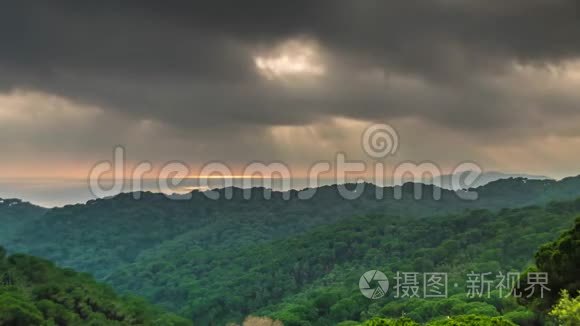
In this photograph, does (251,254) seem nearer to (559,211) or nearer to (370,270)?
(370,270)

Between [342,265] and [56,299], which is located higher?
[56,299]

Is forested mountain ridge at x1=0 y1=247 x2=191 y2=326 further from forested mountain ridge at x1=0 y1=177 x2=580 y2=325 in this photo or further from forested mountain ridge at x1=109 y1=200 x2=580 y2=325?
forested mountain ridge at x1=0 y1=177 x2=580 y2=325

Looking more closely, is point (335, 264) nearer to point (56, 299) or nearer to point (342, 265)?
point (342, 265)

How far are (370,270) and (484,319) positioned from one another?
368 feet

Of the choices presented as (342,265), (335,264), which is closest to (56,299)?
(342,265)

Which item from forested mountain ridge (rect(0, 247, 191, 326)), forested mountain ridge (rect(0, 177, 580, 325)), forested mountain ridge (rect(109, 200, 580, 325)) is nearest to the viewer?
forested mountain ridge (rect(0, 247, 191, 326))

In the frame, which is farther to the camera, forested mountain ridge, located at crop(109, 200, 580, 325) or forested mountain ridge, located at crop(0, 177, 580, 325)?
forested mountain ridge, located at crop(0, 177, 580, 325)

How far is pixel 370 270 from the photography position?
5148 inches

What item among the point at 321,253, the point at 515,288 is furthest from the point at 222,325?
the point at 515,288

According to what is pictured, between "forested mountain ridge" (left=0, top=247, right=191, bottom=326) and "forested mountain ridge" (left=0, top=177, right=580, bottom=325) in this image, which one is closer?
"forested mountain ridge" (left=0, top=247, right=191, bottom=326)

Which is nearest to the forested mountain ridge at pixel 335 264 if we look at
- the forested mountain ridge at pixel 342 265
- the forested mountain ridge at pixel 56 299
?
the forested mountain ridge at pixel 342 265

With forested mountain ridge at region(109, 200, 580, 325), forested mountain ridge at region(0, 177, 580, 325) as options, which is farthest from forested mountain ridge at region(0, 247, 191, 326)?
forested mountain ridge at region(0, 177, 580, 325)

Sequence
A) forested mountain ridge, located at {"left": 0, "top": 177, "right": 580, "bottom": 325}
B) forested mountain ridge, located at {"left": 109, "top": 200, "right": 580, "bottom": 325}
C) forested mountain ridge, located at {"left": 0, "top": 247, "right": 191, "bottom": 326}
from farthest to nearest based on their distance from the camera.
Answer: forested mountain ridge, located at {"left": 0, "top": 177, "right": 580, "bottom": 325}, forested mountain ridge, located at {"left": 109, "top": 200, "right": 580, "bottom": 325}, forested mountain ridge, located at {"left": 0, "top": 247, "right": 191, "bottom": 326}

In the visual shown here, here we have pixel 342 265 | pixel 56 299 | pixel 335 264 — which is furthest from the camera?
pixel 335 264
